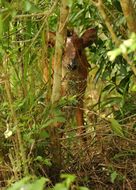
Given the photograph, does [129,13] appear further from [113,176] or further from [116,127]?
[113,176]

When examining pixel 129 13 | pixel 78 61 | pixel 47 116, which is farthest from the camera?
pixel 78 61

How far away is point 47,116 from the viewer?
202 centimetres

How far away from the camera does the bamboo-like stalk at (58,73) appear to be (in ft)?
6.50

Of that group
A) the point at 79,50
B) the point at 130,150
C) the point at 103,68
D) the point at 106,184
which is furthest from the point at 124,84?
the point at 79,50

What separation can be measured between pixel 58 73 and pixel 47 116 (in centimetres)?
22

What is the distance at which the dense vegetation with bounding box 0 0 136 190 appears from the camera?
1.89 metres

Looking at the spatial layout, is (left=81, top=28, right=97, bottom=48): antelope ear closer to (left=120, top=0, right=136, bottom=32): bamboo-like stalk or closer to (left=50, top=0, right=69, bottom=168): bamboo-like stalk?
(left=50, top=0, right=69, bottom=168): bamboo-like stalk

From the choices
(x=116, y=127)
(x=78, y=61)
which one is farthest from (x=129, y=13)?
(x=78, y=61)

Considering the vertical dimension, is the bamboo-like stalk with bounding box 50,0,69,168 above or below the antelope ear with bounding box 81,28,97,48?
below

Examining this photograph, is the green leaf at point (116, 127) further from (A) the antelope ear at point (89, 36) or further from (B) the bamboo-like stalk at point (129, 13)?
(A) the antelope ear at point (89, 36)

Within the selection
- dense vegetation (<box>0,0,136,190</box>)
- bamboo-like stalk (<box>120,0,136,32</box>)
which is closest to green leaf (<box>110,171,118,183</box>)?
dense vegetation (<box>0,0,136,190</box>)

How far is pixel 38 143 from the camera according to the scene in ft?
6.62

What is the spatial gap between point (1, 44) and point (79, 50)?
1.87 meters

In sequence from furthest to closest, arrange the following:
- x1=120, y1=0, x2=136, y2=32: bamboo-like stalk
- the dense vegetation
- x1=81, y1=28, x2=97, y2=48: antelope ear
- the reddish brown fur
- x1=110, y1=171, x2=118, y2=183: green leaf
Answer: x1=81, y1=28, x2=97, y2=48: antelope ear, the reddish brown fur, x1=110, y1=171, x2=118, y2=183: green leaf, the dense vegetation, x1=120, y1=0, x2=136, y2=32: bamboo-like stalk
